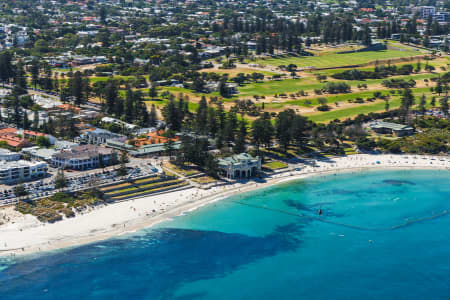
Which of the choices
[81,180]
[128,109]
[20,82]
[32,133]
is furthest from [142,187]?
[20,82]

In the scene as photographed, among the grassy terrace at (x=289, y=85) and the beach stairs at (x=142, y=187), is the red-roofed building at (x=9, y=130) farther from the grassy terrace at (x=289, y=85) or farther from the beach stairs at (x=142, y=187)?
the grassy terrace at (x=289, y=85)

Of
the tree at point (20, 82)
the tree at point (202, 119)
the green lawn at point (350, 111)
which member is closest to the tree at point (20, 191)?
the tree at point (202, 119)

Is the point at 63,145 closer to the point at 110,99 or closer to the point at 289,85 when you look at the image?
the point at 110,99

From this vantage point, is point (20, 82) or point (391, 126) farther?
point (20, 82)

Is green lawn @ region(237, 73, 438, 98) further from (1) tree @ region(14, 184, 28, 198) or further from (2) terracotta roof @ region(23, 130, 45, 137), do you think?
(1) tree @ region(14, 184, 28, 198)

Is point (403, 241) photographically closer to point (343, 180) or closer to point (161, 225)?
point (343, 180)

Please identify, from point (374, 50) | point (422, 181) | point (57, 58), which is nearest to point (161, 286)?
point (422, 181)

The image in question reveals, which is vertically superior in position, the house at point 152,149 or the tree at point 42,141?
the tree at point 42,141
